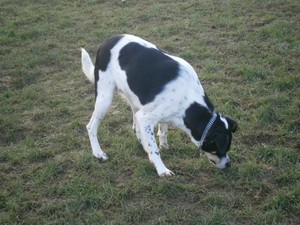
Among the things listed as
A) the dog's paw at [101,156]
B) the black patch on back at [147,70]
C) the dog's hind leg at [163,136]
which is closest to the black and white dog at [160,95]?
the black patch on back at [147,70]

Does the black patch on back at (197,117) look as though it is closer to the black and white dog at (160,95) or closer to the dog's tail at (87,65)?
the black and white dog at (160,95)

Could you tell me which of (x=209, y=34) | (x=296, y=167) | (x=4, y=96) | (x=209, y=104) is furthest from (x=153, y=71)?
(x=209, y=34)

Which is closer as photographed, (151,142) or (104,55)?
(151,142)

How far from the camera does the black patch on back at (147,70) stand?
4805 mm

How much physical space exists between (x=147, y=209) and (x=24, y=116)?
293cm

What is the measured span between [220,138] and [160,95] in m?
0.83

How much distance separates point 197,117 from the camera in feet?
15.4

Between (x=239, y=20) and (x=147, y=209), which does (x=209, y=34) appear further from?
(x=147, y=209)

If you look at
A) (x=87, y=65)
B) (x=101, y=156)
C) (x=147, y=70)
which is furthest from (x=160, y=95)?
(x=87, y=65)

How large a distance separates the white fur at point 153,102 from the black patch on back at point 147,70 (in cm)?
6

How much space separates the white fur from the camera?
4.74 meters

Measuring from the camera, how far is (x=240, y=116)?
5.98m

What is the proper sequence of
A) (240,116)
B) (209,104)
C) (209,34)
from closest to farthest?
(209,104)
(240,116)
(209,34)

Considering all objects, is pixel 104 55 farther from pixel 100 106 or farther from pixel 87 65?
pixel 100 106
